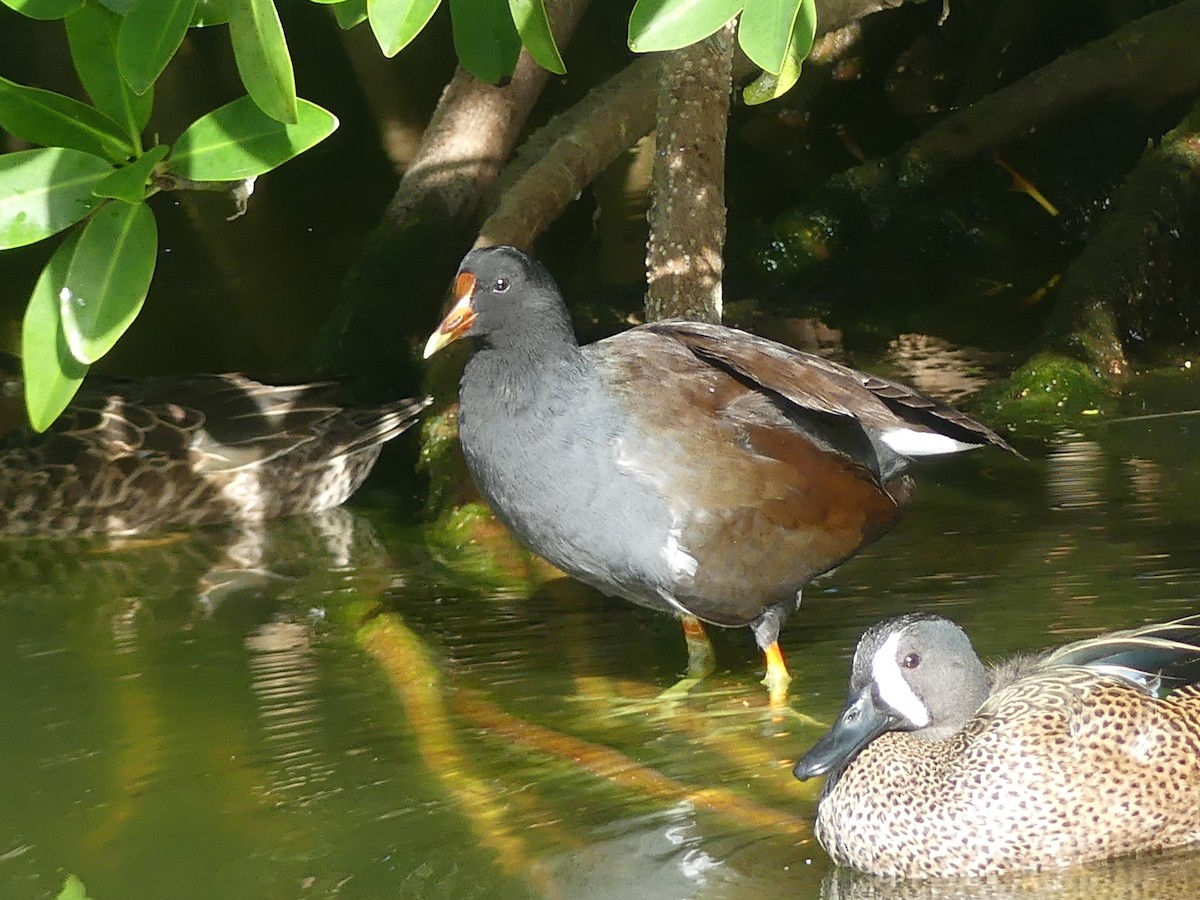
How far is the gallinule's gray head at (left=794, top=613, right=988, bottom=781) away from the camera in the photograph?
3.44m

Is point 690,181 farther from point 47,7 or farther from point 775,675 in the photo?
point 47,7

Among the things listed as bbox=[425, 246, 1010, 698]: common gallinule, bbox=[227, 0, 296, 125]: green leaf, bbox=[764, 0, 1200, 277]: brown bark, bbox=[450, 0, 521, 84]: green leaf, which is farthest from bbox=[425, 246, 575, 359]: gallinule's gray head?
bbox=[764, 0, 1200, 277]: brown bark

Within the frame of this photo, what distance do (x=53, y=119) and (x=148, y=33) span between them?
0.97ft

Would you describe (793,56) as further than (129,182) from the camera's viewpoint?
Yes

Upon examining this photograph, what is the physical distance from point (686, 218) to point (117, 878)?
9.78 feet

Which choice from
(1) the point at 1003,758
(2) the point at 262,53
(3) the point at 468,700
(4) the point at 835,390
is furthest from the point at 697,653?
(2) the point at 262,53

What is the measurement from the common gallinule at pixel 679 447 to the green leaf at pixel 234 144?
1.90 m

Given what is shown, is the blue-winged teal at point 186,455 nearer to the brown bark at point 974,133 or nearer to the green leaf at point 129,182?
the brown bark at point 974,133

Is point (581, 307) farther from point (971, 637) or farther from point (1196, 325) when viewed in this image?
point (971, 637)

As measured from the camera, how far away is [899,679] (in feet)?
11.4

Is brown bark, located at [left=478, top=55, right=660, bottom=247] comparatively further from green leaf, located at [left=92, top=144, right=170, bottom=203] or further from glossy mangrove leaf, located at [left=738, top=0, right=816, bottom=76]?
glossy mangrove leaf, located at [left=738, top=0, right=816, bottom=76]

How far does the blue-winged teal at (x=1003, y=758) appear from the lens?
328 centimetres

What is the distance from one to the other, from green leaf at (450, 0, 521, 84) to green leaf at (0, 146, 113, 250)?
653mm

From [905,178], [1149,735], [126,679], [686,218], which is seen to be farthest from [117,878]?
[905,178]
